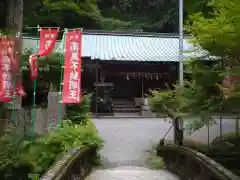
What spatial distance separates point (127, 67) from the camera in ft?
77.8

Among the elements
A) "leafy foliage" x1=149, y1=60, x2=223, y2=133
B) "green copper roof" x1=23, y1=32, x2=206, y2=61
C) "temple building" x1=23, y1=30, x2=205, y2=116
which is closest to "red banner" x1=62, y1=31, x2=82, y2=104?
"leafy foliage" x1=149, y1=60, x2=223, y2=133

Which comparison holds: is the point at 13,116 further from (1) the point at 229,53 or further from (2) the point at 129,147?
(1) the point at 229,53

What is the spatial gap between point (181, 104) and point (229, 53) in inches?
77.1

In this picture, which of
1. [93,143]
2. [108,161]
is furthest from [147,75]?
[93,143]

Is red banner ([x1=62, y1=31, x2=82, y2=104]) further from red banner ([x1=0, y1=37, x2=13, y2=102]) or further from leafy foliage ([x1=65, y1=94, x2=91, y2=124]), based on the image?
red banner ([x1=0, y1=37, x2=13, y2=102])

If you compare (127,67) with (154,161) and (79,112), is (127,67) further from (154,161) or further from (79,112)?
(154,161)

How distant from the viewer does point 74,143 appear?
812 cm

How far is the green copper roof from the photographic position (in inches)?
883

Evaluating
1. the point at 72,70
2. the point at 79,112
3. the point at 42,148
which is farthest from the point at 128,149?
the point at 42,148

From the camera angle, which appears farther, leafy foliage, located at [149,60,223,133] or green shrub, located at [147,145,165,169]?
green shrub, located at [147,145,165,169]

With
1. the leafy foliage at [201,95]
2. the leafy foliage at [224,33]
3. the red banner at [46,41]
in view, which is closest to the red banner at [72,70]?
the red banner at [46,41]

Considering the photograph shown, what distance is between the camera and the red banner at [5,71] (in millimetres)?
9233

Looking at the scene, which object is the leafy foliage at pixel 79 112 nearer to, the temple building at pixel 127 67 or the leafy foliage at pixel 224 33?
the leafy foliage at pixel 224 33

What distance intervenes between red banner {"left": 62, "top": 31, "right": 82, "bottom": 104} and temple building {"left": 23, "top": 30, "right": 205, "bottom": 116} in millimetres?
11021
